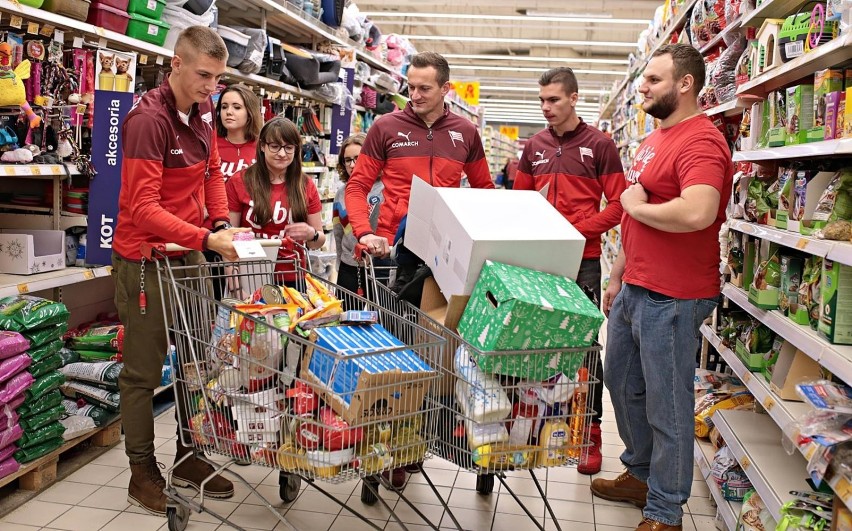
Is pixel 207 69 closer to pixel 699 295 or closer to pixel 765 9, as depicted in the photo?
pixel 699 295

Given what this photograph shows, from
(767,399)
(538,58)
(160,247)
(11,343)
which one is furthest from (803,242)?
(538,58)

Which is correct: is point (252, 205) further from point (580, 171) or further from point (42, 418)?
point (580, 171)

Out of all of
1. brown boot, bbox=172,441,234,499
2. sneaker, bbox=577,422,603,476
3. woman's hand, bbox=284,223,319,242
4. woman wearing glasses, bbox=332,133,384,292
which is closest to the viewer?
brown boot, bbox=172,441,234,499

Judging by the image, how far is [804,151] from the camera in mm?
2350

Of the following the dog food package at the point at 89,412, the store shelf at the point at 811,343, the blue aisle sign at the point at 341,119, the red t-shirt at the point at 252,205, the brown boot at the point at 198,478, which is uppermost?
the blue aisle sign at the point at 341,119

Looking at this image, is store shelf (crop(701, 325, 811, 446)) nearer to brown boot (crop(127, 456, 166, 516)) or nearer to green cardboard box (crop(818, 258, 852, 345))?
green cardboard box (crop(818, 258, 852, 345))

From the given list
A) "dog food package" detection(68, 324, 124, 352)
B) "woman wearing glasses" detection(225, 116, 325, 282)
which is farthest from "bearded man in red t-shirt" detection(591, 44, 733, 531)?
"dog food package" detection(68, 324, 124, 352)

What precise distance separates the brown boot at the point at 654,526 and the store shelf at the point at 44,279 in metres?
2.61

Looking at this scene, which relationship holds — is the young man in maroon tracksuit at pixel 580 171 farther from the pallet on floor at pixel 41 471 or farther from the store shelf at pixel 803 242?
the pallet on floor at pixel 41 471

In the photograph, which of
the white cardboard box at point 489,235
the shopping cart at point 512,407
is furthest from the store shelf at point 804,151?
the shopping cart at point 512,407

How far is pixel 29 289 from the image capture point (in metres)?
3.18

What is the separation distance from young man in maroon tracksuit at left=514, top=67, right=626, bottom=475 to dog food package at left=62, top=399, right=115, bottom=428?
223 centimetres

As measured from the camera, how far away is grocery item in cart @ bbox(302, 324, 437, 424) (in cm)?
202

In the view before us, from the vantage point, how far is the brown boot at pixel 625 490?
321 cm
